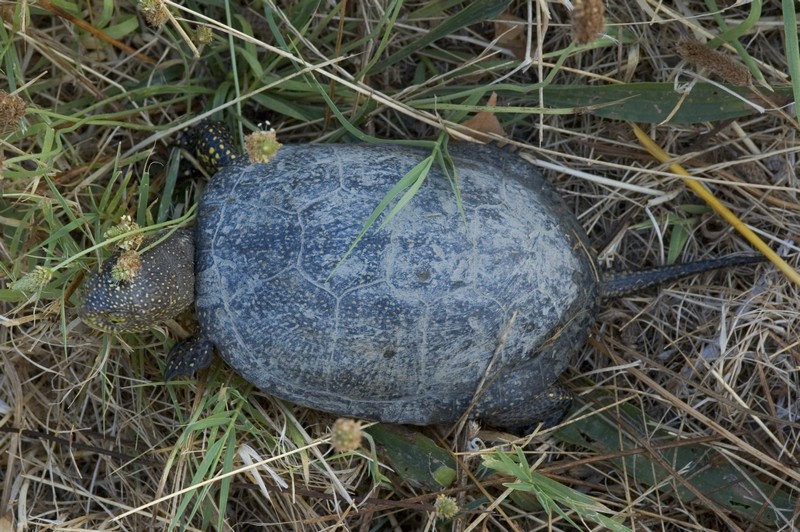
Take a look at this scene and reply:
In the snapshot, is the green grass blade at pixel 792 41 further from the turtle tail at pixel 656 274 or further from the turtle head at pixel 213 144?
the turtle head at pixel 213 144

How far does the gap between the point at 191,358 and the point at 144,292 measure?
343 mm

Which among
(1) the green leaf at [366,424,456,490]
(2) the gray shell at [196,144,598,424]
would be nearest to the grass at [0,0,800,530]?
(1) the green leaf at [366,424,456,490]

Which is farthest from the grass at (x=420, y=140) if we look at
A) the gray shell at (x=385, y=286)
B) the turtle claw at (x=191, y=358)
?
the gray shell at (x=385, y=286)

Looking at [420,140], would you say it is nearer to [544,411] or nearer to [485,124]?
[485,124]

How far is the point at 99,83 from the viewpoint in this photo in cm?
314

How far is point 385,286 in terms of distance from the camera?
2.54 meters

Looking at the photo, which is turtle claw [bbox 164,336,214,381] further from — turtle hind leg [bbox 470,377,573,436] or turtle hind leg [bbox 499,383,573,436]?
turtle hind leg [bbox 499,383,573,436]

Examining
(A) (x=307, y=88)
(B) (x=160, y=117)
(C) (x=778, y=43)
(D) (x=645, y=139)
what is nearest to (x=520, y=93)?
(D) (x=645, y=139)

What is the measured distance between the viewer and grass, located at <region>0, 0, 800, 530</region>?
2.81m

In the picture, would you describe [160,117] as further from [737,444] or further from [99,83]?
[737,444]

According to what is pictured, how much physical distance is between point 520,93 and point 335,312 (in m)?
1.31

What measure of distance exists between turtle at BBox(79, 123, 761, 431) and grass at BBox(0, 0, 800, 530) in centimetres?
20

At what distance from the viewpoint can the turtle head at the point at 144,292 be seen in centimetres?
255

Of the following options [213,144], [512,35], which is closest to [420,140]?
[512,35]
